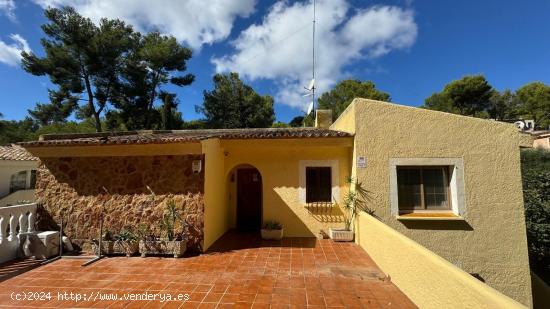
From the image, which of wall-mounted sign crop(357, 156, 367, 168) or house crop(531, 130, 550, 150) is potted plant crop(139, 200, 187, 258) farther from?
house crop(531, 130, 550, 150)

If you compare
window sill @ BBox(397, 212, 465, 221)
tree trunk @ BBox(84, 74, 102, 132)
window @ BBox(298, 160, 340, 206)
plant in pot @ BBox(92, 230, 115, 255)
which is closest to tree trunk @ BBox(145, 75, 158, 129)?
tree trunk @ BBox(84, 74, 102, 132)

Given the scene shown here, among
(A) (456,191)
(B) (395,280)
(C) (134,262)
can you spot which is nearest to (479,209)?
(A) (456,191)

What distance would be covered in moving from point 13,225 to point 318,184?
900cm

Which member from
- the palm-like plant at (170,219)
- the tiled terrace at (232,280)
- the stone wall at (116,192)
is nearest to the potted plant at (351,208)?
the tiled terrace at (232,280)

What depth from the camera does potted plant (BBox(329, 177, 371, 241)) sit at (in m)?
7.93

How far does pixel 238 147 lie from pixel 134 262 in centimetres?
441

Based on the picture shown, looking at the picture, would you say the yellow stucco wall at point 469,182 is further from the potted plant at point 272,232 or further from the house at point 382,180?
the potted plant at point 272,232

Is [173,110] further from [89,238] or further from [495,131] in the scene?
Answer: [495,131]

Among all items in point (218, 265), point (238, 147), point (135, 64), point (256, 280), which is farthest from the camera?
point (135, 64)

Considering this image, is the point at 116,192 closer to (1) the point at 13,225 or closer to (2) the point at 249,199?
(1) the point at 13,225

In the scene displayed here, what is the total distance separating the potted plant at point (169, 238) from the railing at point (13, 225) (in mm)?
3211

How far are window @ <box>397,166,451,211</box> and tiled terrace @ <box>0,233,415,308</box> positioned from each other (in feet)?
8.47

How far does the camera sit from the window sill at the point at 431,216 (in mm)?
7431

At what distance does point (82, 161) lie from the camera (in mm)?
7578
